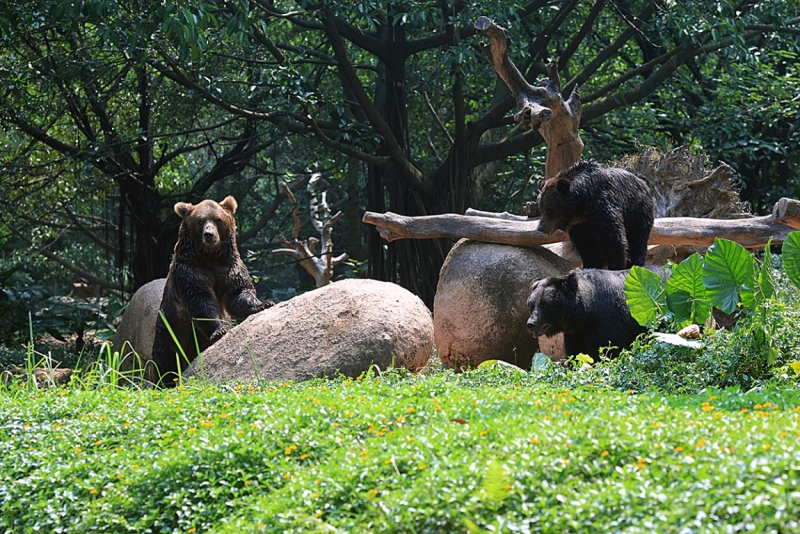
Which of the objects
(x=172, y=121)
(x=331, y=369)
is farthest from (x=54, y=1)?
(x=331, y=369)

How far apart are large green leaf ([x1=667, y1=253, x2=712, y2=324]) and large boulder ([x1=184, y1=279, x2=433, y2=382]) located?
2.20 m

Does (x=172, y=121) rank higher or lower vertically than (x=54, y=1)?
lower

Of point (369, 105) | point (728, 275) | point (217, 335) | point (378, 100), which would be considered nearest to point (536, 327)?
point (728, 275)

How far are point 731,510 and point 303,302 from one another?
5219mm

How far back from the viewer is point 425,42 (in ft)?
42.0

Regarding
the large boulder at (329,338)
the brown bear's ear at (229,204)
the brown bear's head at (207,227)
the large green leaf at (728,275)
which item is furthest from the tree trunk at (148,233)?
the large green leaf at (728,275)

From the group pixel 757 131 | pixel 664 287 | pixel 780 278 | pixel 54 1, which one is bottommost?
pixel 780 278

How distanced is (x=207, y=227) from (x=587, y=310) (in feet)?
11.8

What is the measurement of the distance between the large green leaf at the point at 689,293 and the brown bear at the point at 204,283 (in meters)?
3.92

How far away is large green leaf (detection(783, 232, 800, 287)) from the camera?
5.74 metres

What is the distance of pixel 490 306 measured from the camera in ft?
26.5

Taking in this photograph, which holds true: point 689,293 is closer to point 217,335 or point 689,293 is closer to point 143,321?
point 217,335

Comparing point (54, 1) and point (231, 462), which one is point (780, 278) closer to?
point (231, 462)

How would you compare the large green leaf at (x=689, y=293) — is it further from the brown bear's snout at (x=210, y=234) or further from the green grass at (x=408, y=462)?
the brown bear's snout at (x=210, y=234)
